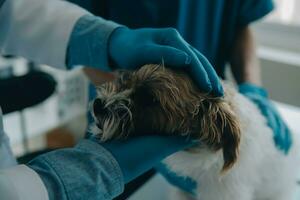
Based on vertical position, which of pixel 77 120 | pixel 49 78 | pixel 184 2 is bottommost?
pixel 77 120

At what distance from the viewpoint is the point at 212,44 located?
1452 millimetres

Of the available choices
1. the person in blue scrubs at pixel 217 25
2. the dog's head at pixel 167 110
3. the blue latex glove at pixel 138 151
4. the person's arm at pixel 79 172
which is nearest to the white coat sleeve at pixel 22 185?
the person's arm at pixel 79 172

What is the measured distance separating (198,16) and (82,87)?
5.06 feet

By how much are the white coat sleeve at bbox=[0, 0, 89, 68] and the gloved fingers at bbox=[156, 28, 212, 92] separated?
280 mm

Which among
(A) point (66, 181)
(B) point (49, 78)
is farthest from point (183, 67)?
(B) point (49, 78)

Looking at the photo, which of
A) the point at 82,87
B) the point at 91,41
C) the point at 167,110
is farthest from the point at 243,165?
the point at 82,87

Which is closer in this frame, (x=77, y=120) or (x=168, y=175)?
(x=168, y=175)

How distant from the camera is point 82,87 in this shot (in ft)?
9.08

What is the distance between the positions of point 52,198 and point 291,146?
914mm

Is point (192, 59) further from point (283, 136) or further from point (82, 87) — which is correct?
point (82, 87)

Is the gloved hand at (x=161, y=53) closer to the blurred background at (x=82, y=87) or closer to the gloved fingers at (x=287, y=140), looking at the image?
the gloved fingers at (x=287, y=140)

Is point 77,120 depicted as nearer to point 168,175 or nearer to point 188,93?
point 168,175

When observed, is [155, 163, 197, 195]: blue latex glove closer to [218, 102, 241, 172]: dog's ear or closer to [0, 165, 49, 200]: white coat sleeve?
[218, 102, 241, 172]: dog's ear

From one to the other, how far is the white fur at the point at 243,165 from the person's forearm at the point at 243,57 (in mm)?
353
